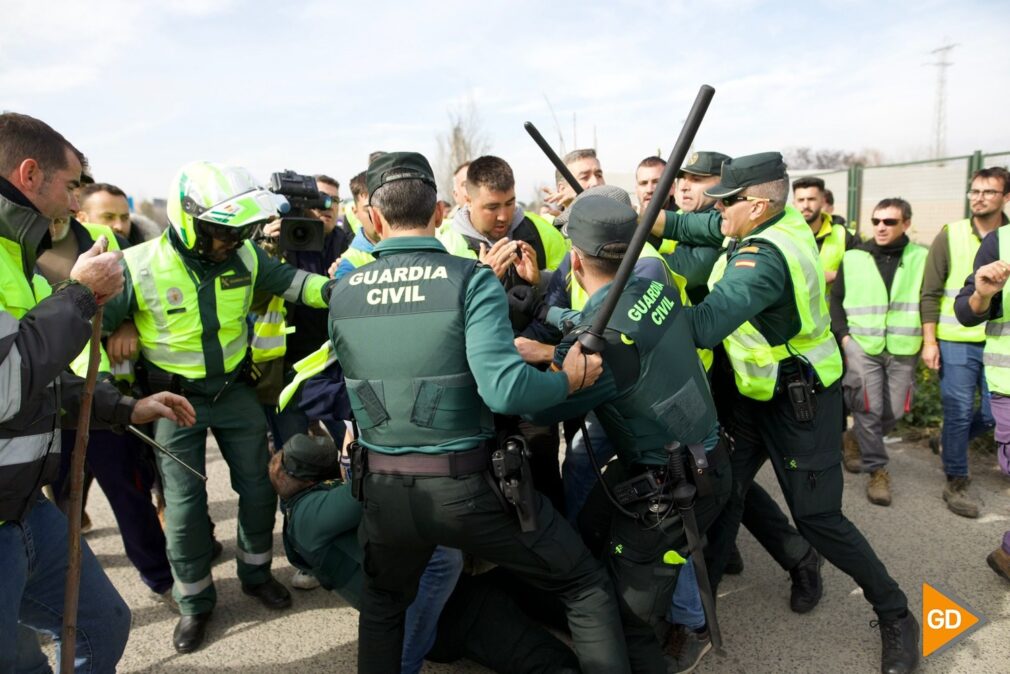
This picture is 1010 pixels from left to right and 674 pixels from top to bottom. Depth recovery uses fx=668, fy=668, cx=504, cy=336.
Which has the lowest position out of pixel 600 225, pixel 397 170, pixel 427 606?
pixel 427 606

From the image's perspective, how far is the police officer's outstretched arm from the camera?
78.0 inches

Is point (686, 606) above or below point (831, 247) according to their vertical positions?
below

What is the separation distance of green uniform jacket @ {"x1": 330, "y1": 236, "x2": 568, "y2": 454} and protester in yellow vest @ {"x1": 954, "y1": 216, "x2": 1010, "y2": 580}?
287cm

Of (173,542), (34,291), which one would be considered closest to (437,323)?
(34,291)

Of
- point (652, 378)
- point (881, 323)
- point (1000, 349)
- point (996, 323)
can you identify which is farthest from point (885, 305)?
point (652, 378)

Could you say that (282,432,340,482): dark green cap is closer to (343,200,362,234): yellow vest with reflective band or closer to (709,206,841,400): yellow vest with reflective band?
(709,206,841,400): yellow vest with reflective band

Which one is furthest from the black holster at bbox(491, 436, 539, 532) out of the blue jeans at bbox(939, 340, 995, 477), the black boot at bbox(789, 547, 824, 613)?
the blue jeans at bbox(939, 340, 995, 477)

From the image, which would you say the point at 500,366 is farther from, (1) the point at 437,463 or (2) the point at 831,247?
(2) the point at 831,247

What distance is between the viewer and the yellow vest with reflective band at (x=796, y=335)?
2824 millimetres

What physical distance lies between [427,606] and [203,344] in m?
1.61

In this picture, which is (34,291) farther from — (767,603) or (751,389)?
(767,603)

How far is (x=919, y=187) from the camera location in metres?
9.59

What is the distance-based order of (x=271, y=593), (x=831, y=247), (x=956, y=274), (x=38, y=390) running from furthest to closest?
(x=831, y=247) < (x=956, y=274) < (x=271, y=593) < (x=38, y=390)

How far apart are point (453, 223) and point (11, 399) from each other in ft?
8.49
